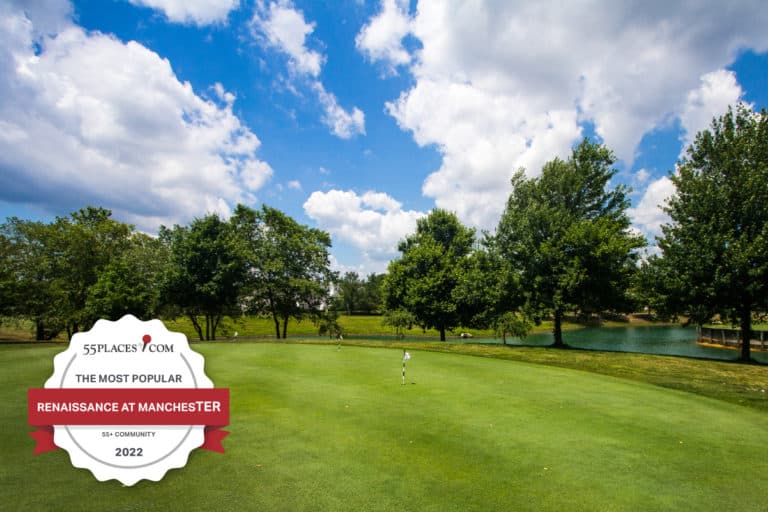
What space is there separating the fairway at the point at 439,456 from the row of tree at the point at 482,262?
15167 millimetres

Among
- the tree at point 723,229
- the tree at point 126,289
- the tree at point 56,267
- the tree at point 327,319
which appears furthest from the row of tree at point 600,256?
the tree at point 56,267

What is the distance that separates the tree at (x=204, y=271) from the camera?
3438 cm

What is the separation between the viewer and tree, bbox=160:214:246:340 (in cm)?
3438

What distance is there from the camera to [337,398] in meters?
9.99

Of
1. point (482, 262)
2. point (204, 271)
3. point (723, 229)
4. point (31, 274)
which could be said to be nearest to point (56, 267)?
point (31, 274)

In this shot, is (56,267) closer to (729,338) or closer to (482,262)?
(482,262)

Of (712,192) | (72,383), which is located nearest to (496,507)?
(72,383)

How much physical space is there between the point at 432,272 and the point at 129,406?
33.3m

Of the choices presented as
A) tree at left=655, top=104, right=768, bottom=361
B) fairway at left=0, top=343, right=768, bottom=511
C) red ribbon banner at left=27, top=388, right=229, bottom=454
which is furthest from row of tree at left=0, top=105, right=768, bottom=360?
red ribbon banner at left=27, top=388, right=229, bottom=454

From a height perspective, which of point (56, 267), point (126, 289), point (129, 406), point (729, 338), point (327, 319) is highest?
point (56, 267)

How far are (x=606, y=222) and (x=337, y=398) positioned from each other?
1059 inches

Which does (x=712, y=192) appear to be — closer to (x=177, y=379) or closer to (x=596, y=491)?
(x=596, y=491)

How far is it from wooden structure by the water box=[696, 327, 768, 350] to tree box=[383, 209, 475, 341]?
27926 mm

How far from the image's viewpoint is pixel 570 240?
89.2 feet
